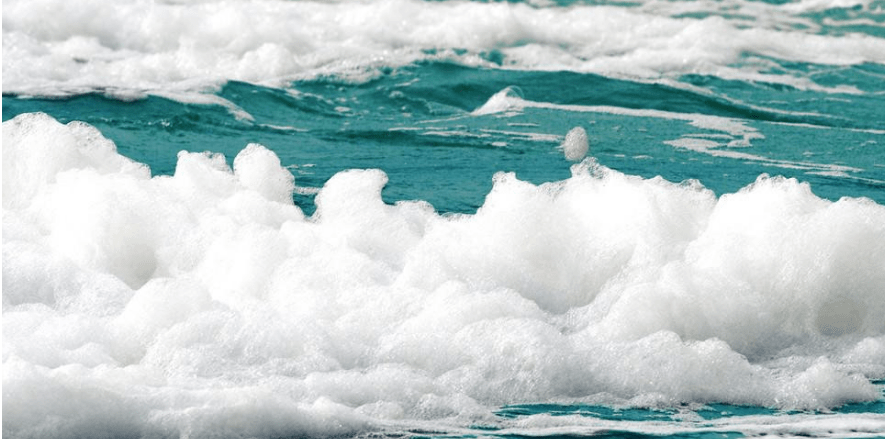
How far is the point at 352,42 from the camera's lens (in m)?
11.9

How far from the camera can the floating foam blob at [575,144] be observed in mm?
8516

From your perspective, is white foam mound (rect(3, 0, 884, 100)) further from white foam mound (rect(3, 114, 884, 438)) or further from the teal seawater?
white foam mound (rect(3, 114, 884, 438))

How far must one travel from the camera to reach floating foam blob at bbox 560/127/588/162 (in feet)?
27.9

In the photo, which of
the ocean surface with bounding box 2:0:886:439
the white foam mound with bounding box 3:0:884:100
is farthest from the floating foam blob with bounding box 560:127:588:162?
the white foam mound with bounding box 3:0:884:100

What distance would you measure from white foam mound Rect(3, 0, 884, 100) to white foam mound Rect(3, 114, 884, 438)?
3681 mm

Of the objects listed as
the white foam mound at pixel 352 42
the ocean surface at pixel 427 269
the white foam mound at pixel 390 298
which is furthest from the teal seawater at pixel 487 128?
the white foam mound at pixel 390 298

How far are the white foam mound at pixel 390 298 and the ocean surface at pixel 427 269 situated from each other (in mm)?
12

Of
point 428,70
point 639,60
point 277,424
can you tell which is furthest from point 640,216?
point 639,60

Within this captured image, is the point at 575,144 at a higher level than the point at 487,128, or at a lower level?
lower

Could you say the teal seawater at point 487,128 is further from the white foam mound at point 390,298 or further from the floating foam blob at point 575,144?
the white foam mound at point 390,298

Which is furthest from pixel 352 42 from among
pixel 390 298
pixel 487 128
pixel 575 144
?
pixel 390 298

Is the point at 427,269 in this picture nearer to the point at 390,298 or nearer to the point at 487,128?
the point at 390,298

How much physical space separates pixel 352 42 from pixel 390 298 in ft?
23.1

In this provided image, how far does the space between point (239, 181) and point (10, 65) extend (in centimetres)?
419
